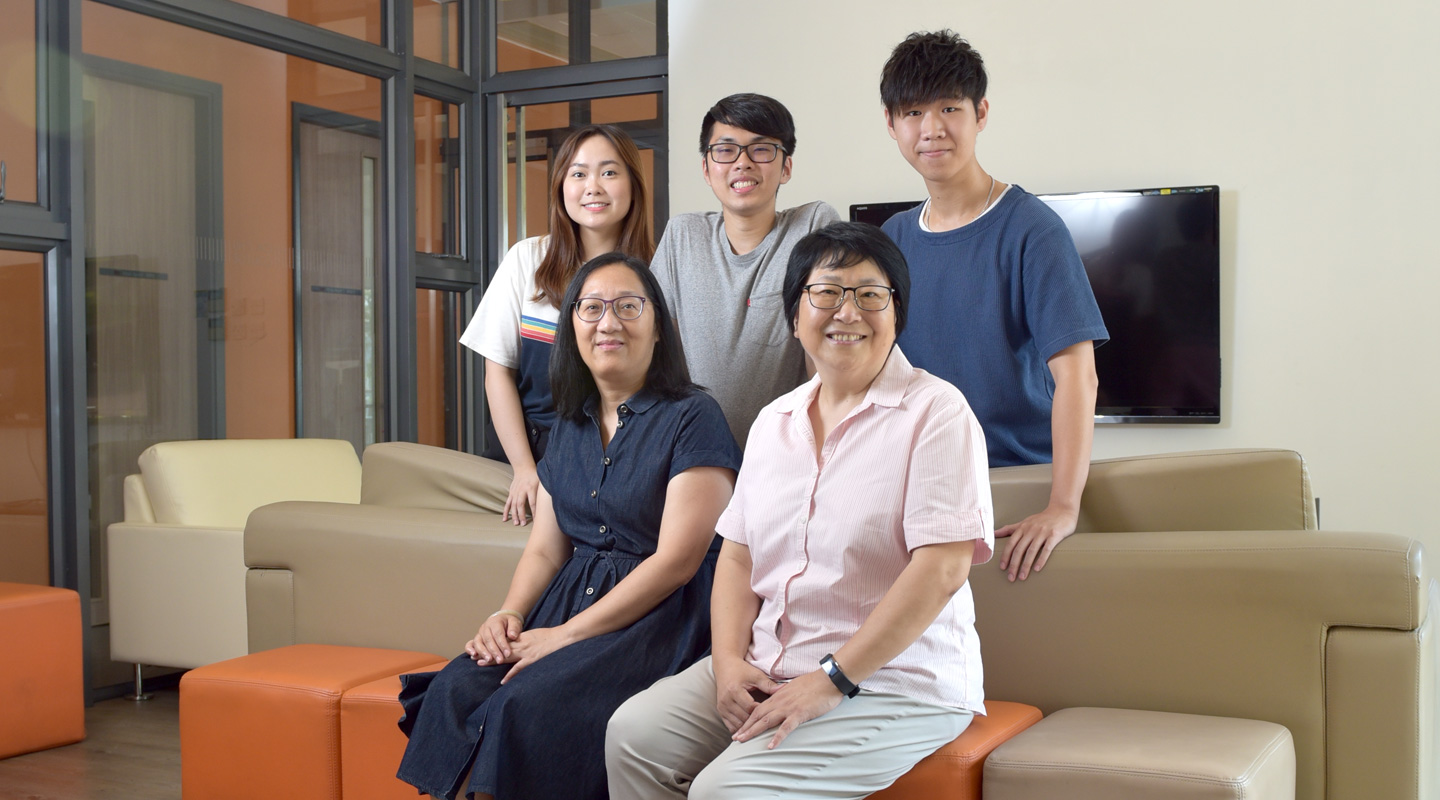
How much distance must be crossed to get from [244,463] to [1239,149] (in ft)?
12.6

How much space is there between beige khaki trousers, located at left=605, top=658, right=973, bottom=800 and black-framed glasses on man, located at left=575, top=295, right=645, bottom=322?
69 cm

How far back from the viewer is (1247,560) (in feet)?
5.77

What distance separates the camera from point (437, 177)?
578cm

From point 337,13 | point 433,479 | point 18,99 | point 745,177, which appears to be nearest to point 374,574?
point 433,479

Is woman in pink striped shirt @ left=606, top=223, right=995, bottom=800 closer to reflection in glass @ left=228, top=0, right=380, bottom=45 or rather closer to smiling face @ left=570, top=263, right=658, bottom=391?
smiling face @ left=570, top=263, right=658, bottom=391

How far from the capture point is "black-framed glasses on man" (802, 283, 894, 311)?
1.75 m

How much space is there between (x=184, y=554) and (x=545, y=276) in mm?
2112

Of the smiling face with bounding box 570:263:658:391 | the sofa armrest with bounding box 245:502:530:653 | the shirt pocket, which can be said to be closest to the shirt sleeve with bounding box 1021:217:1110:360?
the shirt pocket

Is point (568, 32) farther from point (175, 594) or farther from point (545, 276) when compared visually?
point (545, 276)

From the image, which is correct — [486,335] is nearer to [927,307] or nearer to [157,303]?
[927,307]

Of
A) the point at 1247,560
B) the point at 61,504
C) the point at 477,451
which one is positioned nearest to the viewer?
the point at 1247,560

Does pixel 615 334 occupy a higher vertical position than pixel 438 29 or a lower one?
lower

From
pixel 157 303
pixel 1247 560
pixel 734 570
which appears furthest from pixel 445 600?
pixel 157 303

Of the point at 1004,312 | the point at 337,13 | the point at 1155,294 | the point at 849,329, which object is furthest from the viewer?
the point at 337,13
